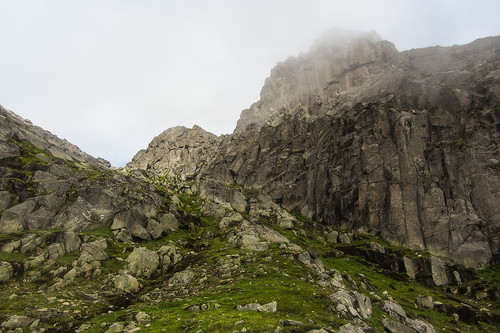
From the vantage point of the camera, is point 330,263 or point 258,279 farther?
point 330,263

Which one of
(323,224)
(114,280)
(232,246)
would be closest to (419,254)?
(323,224)

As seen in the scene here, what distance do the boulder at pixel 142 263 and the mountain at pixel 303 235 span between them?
365mm

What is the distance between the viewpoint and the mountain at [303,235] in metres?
43.6

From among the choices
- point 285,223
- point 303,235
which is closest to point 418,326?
point 303,235

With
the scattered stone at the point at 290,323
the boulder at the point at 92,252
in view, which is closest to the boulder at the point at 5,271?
the boulder at the point at 92,252

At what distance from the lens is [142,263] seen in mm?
71312

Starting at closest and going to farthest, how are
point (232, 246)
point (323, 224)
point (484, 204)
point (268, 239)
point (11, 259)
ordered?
point (11, 259)
point (232, 246)
point (268, 239)
point (484, 204)
point (323, 224)

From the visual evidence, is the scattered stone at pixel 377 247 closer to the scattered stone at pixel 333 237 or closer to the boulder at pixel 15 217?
the scattered stone at pixel 333 237

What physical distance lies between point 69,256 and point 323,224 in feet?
383

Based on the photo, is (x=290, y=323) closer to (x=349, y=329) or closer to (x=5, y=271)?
(x=349, y=329)

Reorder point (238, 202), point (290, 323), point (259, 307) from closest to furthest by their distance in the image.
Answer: point (290, 323) < point (259, 307) < point (238, 202)

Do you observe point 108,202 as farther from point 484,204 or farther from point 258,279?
point 484,204

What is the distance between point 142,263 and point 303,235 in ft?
253

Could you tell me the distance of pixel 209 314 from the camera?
37062 mm
